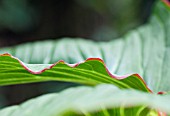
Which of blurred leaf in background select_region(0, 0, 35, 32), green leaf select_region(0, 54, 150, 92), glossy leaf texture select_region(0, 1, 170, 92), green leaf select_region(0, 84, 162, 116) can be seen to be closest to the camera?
green leaf select_region(0, 84, 162, 116)

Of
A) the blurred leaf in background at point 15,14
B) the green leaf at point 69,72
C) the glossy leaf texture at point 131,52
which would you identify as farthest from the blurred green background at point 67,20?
the green leaf at point 69,72

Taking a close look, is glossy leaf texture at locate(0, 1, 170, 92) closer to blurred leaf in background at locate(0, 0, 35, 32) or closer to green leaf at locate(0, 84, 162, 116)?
green leaf at locate(0, 84, 162, 116)

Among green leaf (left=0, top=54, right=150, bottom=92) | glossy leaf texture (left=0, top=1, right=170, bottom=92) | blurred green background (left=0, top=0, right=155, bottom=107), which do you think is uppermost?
green leaf (left=0, top=54, right=150, bottom=92)

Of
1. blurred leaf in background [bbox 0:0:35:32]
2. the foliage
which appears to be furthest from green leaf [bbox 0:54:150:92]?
blurred leaf in background [bbox 0:0:35:32]

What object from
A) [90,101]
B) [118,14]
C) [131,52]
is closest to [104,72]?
[90,101]

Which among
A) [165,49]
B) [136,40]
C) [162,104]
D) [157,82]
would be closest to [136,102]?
[162,104]
